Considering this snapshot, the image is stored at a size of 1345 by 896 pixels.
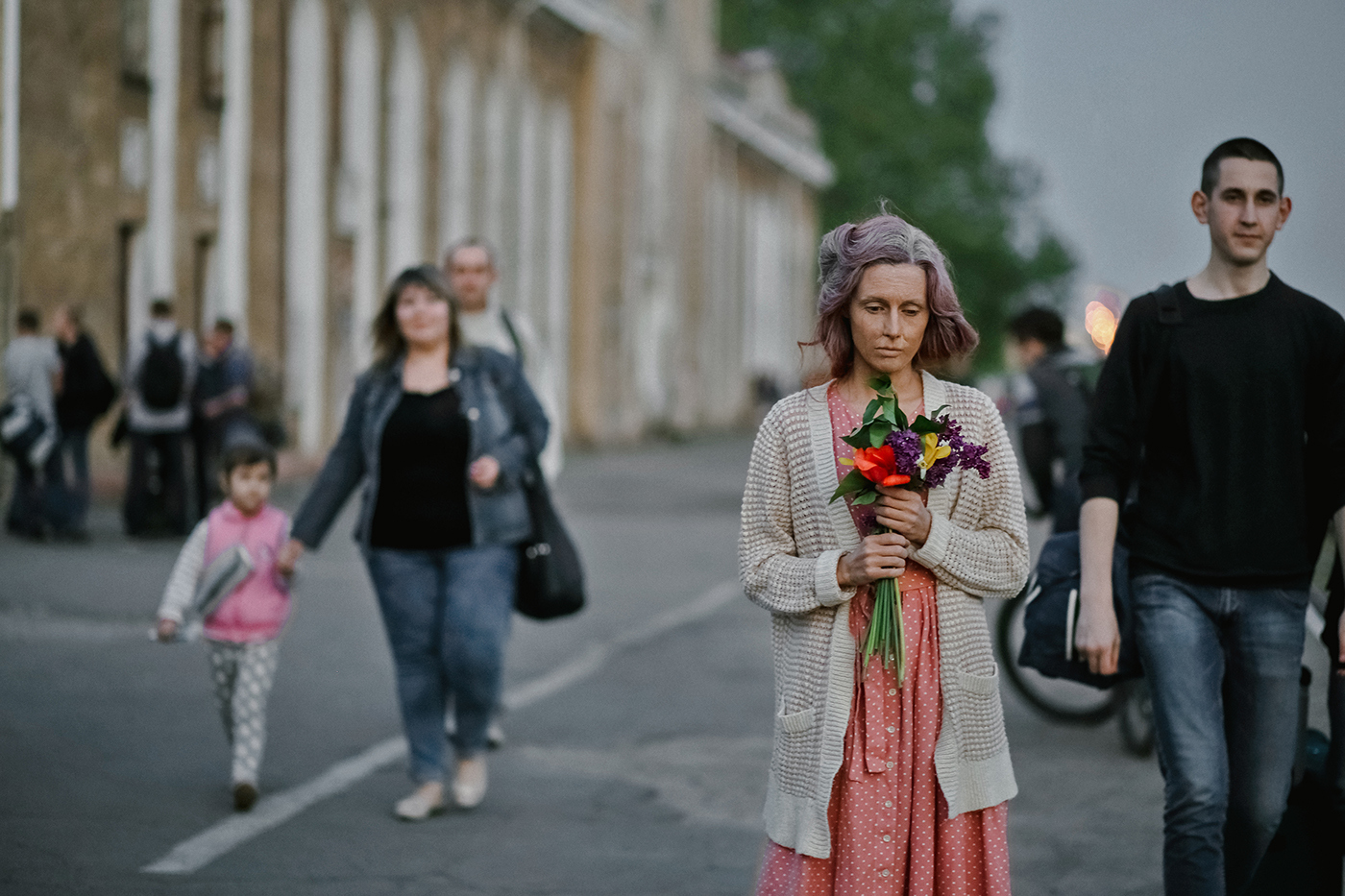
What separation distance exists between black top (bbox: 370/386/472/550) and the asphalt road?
93cm

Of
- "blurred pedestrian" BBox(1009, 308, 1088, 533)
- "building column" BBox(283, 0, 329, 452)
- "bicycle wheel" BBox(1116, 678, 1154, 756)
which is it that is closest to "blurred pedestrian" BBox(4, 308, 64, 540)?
"blurred pedestrian" BBox(1009, 308, 1088, 533)

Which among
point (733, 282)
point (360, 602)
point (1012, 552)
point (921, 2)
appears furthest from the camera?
point (921, 2)

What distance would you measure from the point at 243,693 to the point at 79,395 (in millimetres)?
10742

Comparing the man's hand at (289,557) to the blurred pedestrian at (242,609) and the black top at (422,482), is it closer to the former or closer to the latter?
the blurred pedestrian at (242,609)

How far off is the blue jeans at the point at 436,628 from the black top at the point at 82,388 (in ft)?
34.9

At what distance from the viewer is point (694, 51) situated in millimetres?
50812

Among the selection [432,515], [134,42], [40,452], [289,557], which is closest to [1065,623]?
[432,515]

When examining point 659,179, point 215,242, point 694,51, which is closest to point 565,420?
point 659,179

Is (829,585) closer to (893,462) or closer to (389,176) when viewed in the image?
(893,462)

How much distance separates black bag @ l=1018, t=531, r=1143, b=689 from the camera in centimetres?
484

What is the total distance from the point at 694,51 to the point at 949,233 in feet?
41.6

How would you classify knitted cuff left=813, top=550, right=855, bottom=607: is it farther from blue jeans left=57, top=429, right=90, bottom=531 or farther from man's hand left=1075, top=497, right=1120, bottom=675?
blue jeans left=57, top=429, right=90, bottom=531

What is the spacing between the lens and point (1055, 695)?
9.20 metres

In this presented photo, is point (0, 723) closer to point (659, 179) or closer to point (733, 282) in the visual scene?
point (659, 179)
